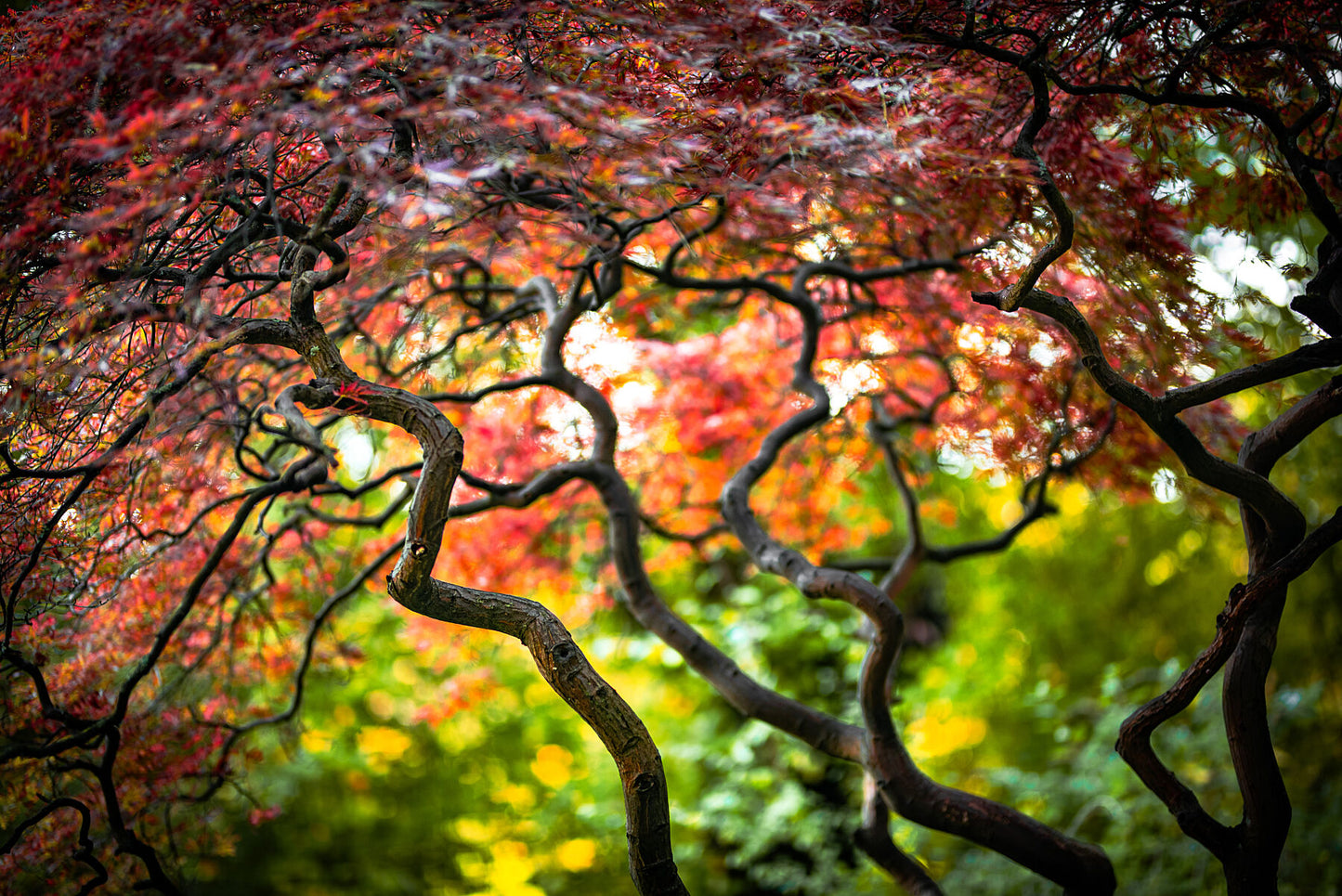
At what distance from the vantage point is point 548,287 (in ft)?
9.07

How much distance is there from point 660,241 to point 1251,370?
1935 millimetres

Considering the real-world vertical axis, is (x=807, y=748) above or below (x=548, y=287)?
below

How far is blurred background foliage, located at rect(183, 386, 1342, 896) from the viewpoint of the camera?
4297mm

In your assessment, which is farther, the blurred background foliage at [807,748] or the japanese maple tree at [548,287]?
the blurred background foliage at [807,748]

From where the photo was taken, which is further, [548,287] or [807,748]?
[807,748]

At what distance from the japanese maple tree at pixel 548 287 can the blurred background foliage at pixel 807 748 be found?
1389mm

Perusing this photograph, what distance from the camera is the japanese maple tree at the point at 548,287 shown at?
1532mm

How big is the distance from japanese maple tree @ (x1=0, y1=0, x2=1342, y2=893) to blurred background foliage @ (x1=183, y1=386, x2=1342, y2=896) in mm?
1389

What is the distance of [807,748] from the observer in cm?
470

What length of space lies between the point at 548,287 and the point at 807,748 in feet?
9.92

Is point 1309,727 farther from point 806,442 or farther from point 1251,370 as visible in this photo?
point 1251,370

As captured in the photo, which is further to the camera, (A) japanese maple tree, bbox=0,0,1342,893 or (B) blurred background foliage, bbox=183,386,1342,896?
(B) blurred background foliage, bbox=183,386,1342,896

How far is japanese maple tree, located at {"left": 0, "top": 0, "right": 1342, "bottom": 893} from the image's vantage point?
5.03 feet

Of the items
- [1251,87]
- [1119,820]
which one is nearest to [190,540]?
[1251,87]
